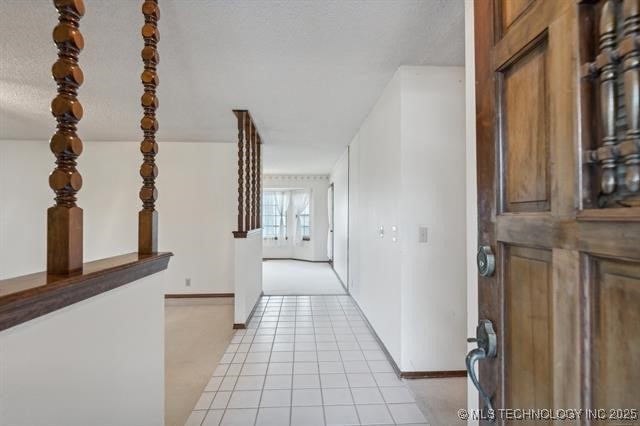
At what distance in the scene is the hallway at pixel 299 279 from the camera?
5.50 m

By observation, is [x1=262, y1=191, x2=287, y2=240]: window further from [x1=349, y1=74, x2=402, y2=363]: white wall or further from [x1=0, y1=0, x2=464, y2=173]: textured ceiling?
[x1=0, y1=0, x2=464, y2=173]: textured ceiling

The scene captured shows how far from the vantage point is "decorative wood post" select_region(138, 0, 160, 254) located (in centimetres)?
147

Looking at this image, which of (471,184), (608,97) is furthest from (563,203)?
(471,184)

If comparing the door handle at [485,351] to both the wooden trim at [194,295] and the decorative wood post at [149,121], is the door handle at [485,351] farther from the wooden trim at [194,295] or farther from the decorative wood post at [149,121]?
the wooden trim at [194,295]

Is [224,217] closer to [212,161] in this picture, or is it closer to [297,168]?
[212,161]

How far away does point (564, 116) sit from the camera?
58cm

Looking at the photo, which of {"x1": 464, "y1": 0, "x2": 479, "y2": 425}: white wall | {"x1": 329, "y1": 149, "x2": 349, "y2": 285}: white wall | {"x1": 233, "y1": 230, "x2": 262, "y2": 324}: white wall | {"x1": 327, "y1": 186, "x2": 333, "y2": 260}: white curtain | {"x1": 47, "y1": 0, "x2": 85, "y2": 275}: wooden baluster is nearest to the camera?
{"x1": 47, "y1": 0, "x2": 85, "y2": 275}: wooden baluster

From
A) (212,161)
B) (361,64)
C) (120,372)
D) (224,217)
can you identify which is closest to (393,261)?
(361,64)

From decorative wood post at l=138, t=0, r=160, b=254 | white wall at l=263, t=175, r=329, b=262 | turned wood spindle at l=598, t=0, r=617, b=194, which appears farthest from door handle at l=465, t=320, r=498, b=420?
white wall at l=263, t=175, r=329, b=262

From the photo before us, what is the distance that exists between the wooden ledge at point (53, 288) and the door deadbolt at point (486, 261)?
1071 mm

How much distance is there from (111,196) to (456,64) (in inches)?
196

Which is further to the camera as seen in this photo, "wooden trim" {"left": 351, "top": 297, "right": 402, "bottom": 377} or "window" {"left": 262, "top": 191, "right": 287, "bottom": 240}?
"window" {"left": 262, "top": 191, "right": 287, "bottom": 240}

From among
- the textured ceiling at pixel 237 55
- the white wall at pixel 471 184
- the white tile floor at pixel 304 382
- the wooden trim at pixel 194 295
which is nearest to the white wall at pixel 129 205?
the wooden trim at pixel 194 295

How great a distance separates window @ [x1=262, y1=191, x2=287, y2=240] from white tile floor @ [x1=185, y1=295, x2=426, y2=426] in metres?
5.68
